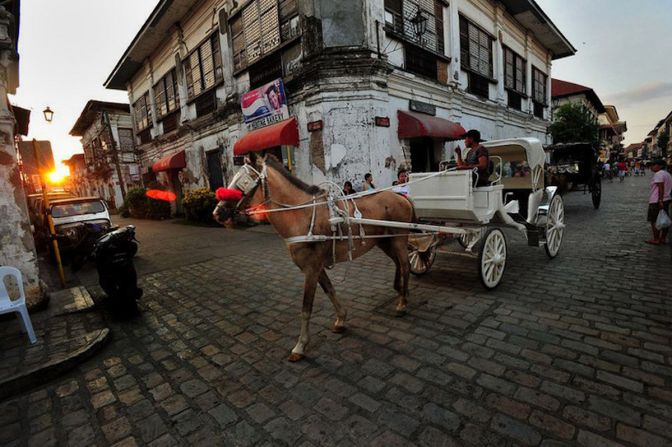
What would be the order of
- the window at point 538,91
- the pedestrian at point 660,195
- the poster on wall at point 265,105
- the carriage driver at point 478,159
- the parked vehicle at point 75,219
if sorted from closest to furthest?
the carriage driver at point 478,159 → the pedestrian at point 660,195 → the parked vehicle at point 75,219 → the poster on wall at point 265,105 → the window at point 538,91

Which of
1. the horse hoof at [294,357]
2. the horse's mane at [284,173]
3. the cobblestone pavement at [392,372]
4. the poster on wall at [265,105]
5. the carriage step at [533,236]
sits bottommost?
the cobblestone pavement at [392,372]

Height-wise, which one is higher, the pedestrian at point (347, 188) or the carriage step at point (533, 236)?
the pedestrian at point (347, 188)

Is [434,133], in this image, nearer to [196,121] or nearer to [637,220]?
Result: [637,220]

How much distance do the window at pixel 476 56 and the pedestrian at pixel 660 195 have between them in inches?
342

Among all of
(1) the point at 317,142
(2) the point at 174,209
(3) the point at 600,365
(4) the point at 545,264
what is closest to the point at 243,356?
(3) the point at 600,365

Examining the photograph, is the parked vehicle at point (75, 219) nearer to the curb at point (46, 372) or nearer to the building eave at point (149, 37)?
the curb at point (46, 372)

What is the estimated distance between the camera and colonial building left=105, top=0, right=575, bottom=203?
31.3 ft

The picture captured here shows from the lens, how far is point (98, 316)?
4.68 meters

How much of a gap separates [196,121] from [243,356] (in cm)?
1474

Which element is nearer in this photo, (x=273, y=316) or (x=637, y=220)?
(x=273, y=316)

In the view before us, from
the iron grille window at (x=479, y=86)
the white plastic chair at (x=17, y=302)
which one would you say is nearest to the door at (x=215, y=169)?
the white plastic chair at (x=17, y=302)

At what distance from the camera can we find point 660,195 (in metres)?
6.52

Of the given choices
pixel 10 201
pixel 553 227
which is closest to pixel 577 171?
pixel 553 227

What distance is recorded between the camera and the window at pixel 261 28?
10.3 m
